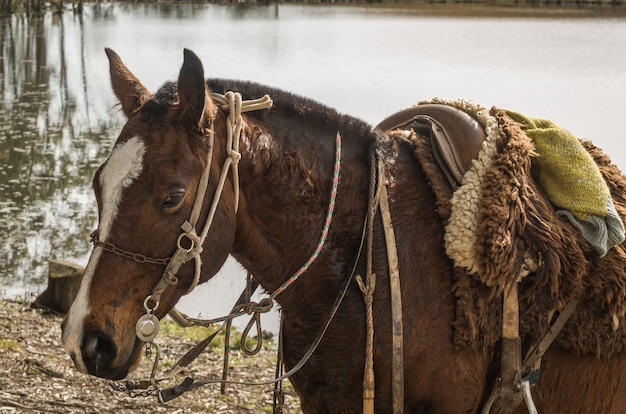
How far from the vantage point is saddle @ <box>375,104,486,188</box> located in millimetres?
2977

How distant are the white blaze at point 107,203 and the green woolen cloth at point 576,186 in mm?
1800

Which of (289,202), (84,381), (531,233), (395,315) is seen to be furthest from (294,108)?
(84,381)

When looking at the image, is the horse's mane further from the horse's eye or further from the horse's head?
the horse's eye

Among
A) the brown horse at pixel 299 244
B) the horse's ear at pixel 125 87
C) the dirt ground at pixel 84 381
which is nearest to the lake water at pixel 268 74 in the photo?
the horse's ear at pixel 125 87

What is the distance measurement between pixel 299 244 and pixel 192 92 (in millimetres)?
759

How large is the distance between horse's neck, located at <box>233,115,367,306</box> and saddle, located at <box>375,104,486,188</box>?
366mm

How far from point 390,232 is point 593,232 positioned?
94 centimetres

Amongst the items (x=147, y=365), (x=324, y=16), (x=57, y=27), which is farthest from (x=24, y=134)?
(x=324, y=16)

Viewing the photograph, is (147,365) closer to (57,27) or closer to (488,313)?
(488,313)

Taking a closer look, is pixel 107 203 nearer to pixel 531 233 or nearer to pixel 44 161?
pixel 531 233

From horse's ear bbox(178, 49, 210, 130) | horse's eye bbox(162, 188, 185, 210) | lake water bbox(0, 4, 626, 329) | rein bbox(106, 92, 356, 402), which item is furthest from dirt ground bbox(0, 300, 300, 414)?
horse's ear bbox(178, 49, 210, 130)

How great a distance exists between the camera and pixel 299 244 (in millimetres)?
2762

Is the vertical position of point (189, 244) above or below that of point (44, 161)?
above

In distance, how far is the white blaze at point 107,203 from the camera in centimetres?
230
